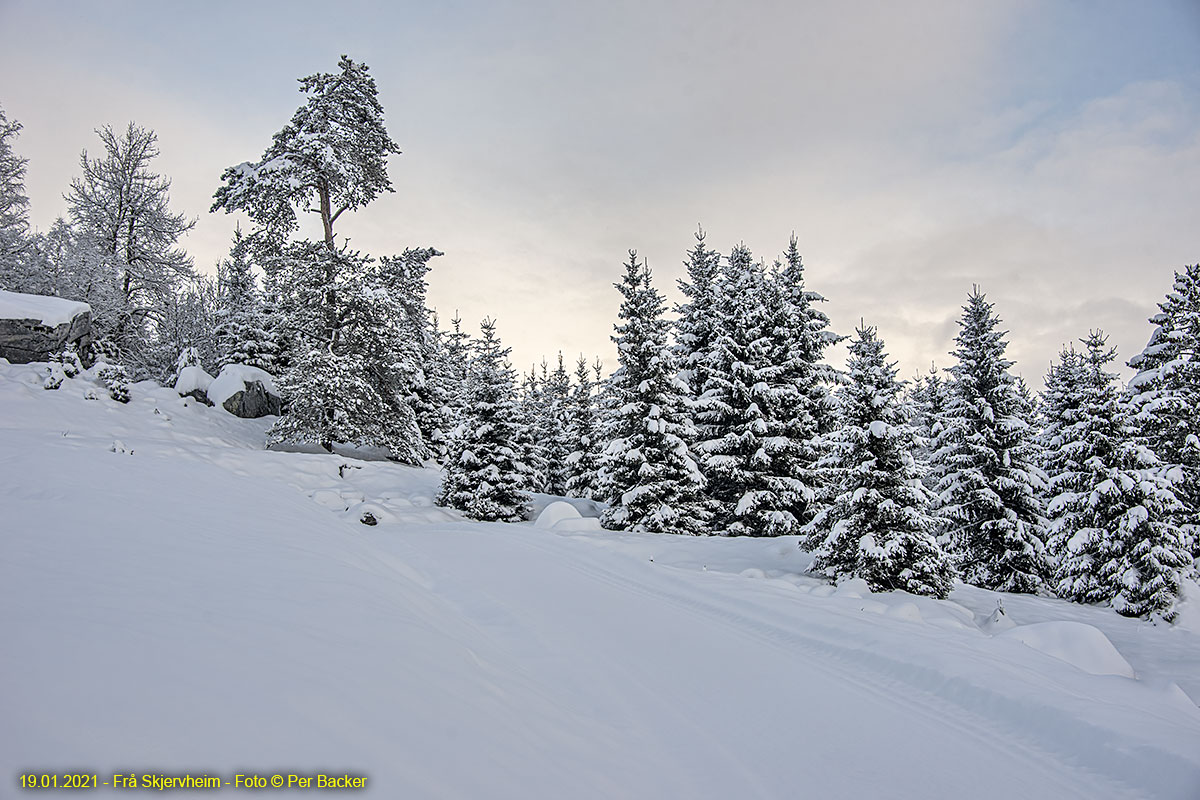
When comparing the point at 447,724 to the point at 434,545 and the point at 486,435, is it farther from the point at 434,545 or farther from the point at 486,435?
the point at 486,435

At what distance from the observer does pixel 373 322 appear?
63.1ft

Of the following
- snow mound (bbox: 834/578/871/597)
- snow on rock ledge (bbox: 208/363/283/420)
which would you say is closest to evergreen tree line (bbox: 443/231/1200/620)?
snow mound (bbox: 834/578/871/597)

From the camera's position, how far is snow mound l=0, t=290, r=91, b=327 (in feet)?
56.3

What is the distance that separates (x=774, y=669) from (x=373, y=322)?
17864 millimetres

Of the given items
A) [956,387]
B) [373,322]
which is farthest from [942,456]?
[373,322]

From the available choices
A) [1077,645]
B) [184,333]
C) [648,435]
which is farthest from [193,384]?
[1077,645]

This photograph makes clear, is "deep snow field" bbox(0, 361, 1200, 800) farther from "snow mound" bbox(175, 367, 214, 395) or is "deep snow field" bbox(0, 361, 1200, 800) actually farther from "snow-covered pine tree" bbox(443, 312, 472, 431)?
"snow-covered pine tree" bbox(443, 312, 472, 431)

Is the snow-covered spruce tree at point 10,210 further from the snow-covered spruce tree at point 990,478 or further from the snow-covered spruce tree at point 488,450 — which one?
the snow-covered spruce tree at point 990,478

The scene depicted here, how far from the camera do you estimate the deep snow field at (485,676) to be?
2.32 m

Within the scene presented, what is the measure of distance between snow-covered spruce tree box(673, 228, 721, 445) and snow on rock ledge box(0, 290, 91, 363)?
20981mm

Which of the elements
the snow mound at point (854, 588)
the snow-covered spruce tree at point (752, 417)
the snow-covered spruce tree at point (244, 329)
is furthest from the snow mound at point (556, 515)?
→ the snow-covered spruce tree at point (244, 329)

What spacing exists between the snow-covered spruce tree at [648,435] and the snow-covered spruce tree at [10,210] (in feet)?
94.8

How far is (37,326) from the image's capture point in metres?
17.3

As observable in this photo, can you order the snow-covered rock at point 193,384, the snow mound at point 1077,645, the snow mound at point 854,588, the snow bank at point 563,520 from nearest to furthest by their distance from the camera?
the snow mound at point 1077,645 → the snow mound at point 854,588 → the snow bank at point 563,520 → the snow-covered rock at point 193,384
